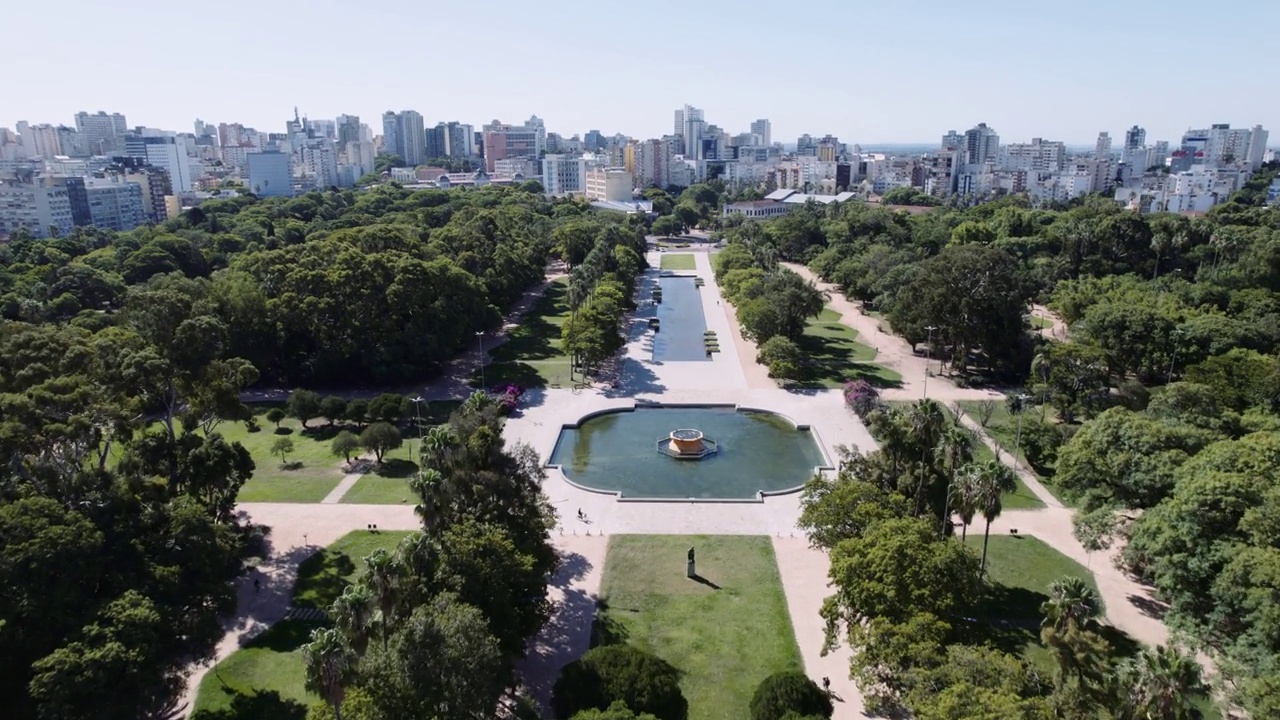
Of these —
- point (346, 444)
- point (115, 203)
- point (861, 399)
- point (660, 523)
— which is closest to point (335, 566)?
point (346, 444)

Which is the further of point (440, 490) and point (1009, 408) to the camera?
point (1009, 408)

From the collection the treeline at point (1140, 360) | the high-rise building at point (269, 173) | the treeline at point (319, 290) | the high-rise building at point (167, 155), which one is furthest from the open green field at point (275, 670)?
the high-rise building at point (167, 155)

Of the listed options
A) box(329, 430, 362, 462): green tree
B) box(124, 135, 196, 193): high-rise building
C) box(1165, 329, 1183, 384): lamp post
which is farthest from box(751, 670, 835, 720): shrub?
box(124, 135, 196, 193): high-rise building

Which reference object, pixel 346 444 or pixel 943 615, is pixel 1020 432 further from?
pixel 346 444

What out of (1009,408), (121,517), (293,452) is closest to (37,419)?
(121,517)

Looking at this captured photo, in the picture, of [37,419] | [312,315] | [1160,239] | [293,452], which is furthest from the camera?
[1160,239]

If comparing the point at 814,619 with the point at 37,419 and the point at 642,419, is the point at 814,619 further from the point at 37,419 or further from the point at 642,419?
the point at 37,419
